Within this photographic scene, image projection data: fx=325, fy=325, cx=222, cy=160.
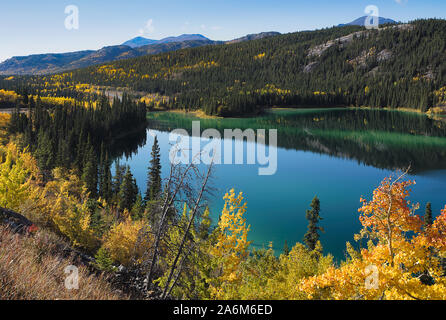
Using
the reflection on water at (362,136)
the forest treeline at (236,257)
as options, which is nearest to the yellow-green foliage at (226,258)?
the forest treeline at (236,257)

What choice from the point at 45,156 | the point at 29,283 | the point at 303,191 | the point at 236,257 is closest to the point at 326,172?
the point at 303,191

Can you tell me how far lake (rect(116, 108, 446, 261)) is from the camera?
44.7 meters

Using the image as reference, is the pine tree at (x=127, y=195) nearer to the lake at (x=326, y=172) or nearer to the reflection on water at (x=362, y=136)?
the lake at (x=326, y=172)

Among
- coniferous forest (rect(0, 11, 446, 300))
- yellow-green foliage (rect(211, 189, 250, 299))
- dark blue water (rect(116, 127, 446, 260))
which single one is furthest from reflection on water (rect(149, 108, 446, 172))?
yellow-green foliage (rect(211, 189, 250, 299))

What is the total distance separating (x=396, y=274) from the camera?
11.4 m

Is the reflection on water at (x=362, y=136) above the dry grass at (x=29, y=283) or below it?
below

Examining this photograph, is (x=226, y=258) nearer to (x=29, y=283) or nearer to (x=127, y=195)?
(x=29, y=283)

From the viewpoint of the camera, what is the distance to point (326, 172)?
236 ft

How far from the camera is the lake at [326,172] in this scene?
→ 44.7 m

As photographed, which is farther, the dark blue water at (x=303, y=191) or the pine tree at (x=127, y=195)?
the pine tree at (x=127, y=195)

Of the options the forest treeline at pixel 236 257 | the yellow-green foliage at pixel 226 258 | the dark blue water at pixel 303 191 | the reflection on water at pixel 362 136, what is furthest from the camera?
the reflection on water at pixel 362 136

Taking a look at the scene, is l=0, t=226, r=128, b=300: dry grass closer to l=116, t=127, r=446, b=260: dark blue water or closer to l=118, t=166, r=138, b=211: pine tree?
l=116, t=127, r=446, b=260: dark blue water
